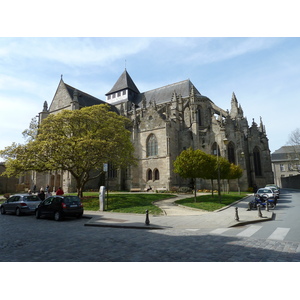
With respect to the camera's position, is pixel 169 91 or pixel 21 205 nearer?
pixel 21 205

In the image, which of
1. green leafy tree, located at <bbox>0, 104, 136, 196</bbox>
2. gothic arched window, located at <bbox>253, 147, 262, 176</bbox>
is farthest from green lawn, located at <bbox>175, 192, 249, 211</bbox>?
gothic arched window, located at <bbox>253, 147, 262, 176</bbox>

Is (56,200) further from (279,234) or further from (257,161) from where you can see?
(257,161)

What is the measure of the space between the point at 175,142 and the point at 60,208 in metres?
24.9

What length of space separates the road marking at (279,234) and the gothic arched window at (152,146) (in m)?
26.5

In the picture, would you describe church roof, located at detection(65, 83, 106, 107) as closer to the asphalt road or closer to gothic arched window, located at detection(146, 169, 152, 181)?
gothic arched window, located at detection(146, 169, 152, 181)

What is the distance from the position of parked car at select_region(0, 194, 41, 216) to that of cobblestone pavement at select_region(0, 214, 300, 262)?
761 cm

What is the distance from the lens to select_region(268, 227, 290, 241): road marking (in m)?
7.46

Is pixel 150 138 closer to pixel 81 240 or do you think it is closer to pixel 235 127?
pixel 235 127

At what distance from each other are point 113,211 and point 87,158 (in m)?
5.79

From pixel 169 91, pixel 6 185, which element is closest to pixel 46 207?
pixel 6 185

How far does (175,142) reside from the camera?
35312 millimetres

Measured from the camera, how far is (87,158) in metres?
19.0

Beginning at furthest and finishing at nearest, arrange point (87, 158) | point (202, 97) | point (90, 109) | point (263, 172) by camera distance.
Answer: point (202, 97), point (263, 172), point (90, 109), point (87, 158)
